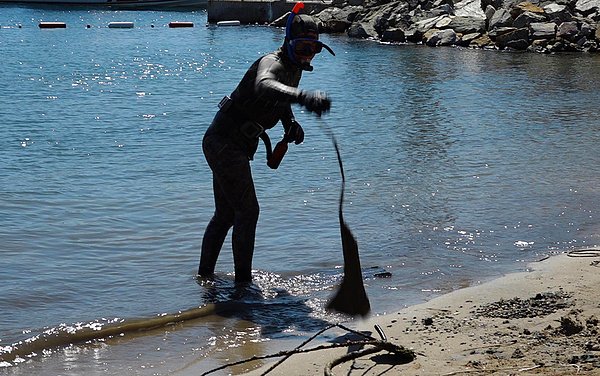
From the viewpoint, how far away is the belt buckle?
6883 millimetres

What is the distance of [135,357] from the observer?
236 inches

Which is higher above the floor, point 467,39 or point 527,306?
point 527,306

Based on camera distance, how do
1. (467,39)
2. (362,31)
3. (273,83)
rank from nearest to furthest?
1. (273,83)
2. (467,39)
3. (362,31)

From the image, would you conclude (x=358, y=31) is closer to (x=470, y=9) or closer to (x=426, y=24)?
(x=426, y=24)

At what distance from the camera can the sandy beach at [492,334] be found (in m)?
4.98

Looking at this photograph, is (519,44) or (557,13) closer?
(519,44)

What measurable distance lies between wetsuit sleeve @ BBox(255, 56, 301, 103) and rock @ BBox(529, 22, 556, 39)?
2158 centimetres

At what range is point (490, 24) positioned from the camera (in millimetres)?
29312

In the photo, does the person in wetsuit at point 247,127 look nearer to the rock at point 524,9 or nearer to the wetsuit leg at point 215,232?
the wetsuit leg at point 215,232

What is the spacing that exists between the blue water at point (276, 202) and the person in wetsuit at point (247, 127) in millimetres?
428

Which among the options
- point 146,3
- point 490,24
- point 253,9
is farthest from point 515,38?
point 146,3

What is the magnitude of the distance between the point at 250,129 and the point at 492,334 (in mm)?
2163

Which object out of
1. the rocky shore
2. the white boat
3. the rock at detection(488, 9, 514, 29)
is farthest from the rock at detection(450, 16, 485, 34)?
the white boat

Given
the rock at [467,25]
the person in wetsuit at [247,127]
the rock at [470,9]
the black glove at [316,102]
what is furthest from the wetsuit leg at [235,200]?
the rock at [470,9]
